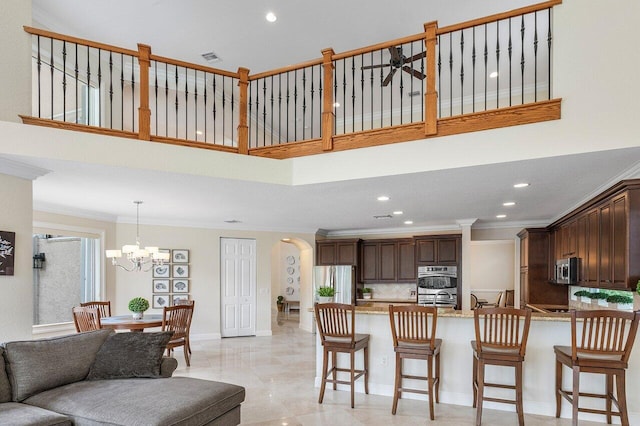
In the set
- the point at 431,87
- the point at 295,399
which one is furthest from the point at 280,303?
the point at 431,87

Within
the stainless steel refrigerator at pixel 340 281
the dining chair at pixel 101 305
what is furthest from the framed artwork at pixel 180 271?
the stainless steel refrigerator at pixel 340 281

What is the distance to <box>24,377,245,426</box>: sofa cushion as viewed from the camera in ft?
8.96

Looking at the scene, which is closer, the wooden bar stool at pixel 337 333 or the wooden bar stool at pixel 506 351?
the wooden bar stool at pixel 506 351

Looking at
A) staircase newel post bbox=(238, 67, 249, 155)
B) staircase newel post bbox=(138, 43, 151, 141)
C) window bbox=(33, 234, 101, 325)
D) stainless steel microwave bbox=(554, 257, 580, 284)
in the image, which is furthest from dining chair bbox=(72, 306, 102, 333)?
stainless steel microwave bbox=(554, 257, 580, 284)

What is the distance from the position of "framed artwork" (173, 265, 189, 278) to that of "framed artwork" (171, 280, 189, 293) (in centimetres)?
12

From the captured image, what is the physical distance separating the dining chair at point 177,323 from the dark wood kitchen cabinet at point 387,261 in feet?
15.5

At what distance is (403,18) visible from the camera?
16.7 feet

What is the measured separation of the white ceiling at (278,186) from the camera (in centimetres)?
415

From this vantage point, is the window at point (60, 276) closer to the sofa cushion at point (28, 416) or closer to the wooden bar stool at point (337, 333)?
the sofa cushion at point (28, 416)

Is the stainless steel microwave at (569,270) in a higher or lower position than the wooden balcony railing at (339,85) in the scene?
lower

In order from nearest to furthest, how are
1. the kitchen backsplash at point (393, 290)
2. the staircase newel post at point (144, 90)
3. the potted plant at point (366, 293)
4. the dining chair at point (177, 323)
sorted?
the staircase newel post at point (144, 90)
the dining chair at point (177, 323)
the kitchen backsplash at point (393, 290)
the potted plant at point (366, 293)

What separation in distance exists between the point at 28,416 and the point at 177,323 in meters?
3.25

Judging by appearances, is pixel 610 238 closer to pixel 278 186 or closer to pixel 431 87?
pixel 431 87

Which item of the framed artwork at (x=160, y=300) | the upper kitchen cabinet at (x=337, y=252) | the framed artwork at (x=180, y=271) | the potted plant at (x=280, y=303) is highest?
the upper kitchen cabinet at (x=337, y=252)
